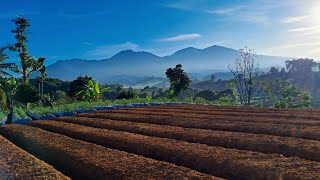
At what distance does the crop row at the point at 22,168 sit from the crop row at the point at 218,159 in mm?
2800

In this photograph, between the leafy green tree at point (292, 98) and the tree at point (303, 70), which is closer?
the leafy green tree at point (292, 98)

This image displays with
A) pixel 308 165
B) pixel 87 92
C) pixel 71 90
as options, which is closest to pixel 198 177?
pixel 308 165

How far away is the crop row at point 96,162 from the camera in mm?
8016

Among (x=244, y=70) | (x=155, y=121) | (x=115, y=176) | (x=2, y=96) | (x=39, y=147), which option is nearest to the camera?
(x=115, y=176)

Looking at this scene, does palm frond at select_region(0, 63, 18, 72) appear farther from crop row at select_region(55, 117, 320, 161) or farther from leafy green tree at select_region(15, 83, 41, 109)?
crop row at select_region(55, 117, 320, 161)

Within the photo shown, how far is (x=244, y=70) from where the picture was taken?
5638cm

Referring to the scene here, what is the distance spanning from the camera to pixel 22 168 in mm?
9328

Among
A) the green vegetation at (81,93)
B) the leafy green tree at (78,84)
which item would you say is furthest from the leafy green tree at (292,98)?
the leafy green tree at (78,84)

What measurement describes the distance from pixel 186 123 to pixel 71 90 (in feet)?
113

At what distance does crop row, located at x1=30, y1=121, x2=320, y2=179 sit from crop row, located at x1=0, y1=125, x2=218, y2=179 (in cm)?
78

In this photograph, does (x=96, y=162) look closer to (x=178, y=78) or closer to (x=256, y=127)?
(x=256, y=127)

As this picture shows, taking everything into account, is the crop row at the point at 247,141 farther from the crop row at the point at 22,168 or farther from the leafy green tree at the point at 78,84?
the leafy green tree at the point at 78,84

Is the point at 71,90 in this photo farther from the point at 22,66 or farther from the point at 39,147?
the point at 39,147

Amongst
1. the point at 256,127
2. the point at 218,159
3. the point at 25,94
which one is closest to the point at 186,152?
the point at 218,159
